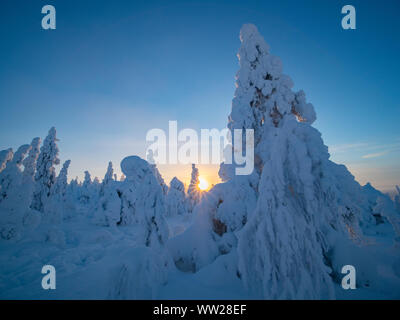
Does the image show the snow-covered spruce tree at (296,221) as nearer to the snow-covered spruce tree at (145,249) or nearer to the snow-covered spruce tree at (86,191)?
the snow-covered spruce tree at (145,249)

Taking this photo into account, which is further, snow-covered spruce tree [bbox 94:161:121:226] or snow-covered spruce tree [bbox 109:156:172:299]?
snow-covered spruce tree [bbox 94:161:121:226]

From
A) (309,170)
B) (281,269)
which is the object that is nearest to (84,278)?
(281,269)

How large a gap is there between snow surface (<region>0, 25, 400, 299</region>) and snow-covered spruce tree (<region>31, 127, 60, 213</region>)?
793 cm

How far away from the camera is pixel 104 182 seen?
141ft

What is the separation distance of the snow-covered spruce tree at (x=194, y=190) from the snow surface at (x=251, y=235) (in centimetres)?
2712

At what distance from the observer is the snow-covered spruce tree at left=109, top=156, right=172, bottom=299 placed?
18.3 ft

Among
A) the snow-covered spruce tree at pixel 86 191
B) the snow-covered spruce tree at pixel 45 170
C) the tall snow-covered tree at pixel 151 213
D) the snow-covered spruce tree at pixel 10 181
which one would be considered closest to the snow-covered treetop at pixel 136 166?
the tall snow-covered tree at pixel 151 213

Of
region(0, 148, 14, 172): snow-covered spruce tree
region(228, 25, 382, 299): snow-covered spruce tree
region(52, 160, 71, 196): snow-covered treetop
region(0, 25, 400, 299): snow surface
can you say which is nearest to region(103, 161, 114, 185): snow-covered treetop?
region(52, 160, 71, 196): snow-covered treetop

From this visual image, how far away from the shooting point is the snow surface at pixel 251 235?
493cm

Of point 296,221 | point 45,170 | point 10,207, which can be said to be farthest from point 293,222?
point 45,170

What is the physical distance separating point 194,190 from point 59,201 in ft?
96.7

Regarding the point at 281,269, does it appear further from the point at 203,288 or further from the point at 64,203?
the point at 64,203

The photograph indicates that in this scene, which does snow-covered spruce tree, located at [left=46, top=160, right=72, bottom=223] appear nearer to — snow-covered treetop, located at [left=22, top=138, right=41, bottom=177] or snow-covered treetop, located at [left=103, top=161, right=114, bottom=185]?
snow-covered treetop, located at [left=22, top=138, right=41, bottom=177]
